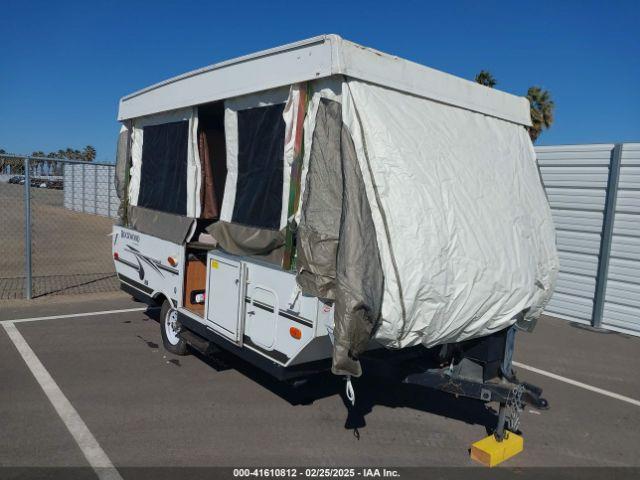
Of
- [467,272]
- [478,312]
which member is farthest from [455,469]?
[467,272]

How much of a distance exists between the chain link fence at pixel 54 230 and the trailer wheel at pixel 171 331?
3.20 m

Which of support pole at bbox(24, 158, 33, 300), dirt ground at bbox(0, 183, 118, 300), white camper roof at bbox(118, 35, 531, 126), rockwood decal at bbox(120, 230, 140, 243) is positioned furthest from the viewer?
dirt ground at bbox(0, 183, 118, 300)

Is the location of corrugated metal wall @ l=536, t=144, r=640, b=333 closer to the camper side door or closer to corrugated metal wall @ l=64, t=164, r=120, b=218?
the camper side door

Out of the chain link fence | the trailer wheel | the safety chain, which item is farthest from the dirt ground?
the safety chain

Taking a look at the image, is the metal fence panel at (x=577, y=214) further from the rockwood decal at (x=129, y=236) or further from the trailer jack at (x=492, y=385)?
the rockwood decal at (x=129, y=236)

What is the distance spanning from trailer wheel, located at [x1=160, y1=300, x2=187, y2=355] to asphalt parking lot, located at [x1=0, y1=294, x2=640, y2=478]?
132 mm

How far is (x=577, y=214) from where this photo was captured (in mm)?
8617

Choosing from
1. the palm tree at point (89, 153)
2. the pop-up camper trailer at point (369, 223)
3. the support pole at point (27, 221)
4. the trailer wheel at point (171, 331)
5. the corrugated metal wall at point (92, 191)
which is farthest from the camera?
the palm tree at point (89, 153)

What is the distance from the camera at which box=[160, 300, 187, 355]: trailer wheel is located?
19.2 ft

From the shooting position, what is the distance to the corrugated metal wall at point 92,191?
1944cm

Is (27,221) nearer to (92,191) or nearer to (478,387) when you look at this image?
(478,387)

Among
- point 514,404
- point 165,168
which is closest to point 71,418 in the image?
point 165,168

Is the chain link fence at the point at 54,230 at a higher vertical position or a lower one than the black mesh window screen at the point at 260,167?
lower

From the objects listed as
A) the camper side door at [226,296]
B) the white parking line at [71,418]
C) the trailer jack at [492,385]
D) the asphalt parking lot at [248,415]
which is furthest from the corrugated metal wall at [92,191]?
the trailer jack at [492,385]
